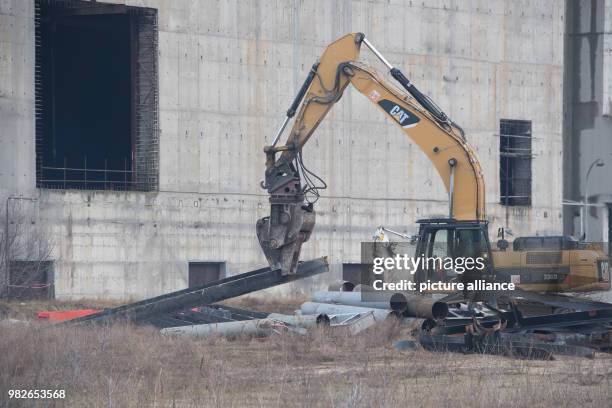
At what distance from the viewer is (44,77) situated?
174ft

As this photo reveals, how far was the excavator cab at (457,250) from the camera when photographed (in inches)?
936

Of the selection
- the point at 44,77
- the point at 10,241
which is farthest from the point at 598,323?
the point at 44,77

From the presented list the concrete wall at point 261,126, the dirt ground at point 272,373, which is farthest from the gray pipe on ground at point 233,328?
the concrete wall at point 261,126

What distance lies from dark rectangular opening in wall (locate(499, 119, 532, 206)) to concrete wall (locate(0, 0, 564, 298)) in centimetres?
42

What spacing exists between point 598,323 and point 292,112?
8.80 meters

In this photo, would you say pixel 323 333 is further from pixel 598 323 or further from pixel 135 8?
pixel 135 8

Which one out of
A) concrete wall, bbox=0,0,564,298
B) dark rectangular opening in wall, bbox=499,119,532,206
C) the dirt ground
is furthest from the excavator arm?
dark rectangular opening in wall, bbox=499,119,532,206

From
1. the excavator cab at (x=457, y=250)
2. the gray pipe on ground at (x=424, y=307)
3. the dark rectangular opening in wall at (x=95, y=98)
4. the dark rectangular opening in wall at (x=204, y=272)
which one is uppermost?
the dark rectangular opening in wall at (x=95, y=98)

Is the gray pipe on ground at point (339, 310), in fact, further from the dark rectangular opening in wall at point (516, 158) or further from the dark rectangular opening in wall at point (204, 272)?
the dark rectangular opening in wall at point (516, 158)

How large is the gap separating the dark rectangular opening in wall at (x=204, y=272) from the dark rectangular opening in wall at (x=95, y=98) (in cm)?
383

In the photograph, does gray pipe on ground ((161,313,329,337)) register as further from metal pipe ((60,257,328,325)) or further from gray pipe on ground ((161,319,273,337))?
metal pipe ((60,257,328,325))

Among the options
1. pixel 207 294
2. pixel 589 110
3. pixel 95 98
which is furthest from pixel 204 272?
pixel 589 110

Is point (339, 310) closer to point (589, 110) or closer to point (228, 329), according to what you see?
point (228, 329)

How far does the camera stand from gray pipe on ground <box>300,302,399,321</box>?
87.9 feet
